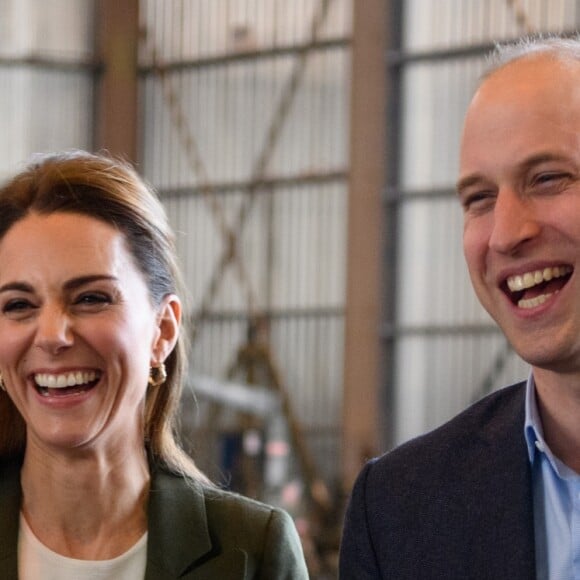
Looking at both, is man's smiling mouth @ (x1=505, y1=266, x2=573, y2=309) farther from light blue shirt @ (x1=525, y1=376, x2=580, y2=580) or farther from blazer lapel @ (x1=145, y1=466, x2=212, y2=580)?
blazer lapel @ (x1=145, y1=466, x2=212, y2=580)

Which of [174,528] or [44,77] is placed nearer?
[174,528]

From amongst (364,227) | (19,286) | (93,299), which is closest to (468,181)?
(93,299)

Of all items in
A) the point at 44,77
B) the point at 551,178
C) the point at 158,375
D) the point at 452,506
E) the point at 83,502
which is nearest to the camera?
the point at 551,178

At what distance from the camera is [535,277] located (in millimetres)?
2137

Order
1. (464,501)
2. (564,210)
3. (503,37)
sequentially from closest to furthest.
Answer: (564,210) → (464,501) → (503,37)

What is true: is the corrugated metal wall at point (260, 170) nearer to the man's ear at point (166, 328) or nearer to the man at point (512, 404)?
the man's ear at point (166, 328)

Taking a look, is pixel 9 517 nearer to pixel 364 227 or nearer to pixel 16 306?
pixel 16 306

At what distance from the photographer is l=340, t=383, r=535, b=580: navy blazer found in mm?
2268

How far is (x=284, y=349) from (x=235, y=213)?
117 centimetres

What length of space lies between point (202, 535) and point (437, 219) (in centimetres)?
816

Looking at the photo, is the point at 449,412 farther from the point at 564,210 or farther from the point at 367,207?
the point at 564,210

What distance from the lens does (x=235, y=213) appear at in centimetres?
1171

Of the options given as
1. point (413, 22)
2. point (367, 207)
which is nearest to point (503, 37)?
point (413, 22)

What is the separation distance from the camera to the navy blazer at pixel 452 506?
2.27 metres
